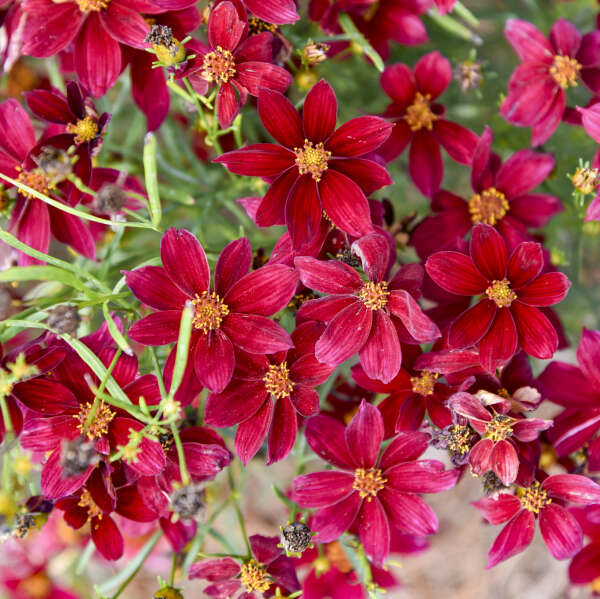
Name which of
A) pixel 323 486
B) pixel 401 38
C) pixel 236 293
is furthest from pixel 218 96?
pixel 323 486

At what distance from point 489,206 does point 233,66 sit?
1.30ft

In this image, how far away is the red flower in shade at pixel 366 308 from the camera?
2.14 feet

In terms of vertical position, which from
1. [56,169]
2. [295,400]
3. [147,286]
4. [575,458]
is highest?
[56,169]

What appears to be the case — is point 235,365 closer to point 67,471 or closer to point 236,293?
point 236,293

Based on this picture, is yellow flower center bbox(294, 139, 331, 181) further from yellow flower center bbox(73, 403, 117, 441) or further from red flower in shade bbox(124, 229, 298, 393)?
yellow flower center bbox(73, 403, 117, 441)

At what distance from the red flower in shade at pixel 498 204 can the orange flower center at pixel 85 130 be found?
1.37 feet

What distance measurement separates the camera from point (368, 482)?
757 millimetres

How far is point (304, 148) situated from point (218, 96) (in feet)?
0.36

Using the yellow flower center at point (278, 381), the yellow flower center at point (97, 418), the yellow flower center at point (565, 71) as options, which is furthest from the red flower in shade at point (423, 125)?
the yellow flower center at point (97, 418)

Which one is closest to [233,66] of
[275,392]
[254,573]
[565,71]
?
[275,392]

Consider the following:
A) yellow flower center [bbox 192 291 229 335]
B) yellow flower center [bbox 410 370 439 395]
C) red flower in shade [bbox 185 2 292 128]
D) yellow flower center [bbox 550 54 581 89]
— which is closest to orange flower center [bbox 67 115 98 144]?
red flower in shade [bbox 185 2 292 128]

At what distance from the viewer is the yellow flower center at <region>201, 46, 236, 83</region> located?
2.23 ft

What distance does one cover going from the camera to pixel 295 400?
0.70 metres

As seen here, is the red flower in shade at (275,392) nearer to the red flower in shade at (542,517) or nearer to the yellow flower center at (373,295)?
the yellow flower center at (373,295)
